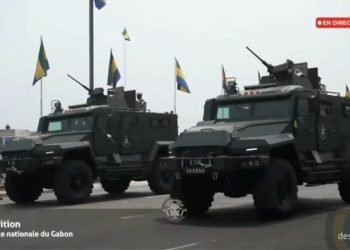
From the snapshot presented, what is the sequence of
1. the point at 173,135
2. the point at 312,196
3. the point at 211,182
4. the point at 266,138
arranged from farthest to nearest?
the point at 173,135, the point at 312,196, the point at 211,182, the point at 266,138

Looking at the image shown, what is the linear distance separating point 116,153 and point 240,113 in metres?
5.23

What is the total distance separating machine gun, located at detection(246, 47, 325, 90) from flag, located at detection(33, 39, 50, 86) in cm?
1595

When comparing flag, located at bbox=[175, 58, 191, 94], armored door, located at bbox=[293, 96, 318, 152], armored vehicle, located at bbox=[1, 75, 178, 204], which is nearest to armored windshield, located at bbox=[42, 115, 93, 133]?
armored vehicle, located at bbox=[1, 75, 178, 204]

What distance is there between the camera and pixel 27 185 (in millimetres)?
15914

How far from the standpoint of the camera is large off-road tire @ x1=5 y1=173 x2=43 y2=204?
618 inches

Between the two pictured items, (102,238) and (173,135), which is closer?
(102,238)

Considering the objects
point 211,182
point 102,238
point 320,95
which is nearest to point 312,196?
point 320,95

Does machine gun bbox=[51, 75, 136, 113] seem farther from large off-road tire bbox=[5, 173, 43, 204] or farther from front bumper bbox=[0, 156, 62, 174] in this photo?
front bumper bbox=[0, 156, 62, 174]

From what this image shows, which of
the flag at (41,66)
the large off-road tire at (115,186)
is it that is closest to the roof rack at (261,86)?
the large off-road tire at (115,186)

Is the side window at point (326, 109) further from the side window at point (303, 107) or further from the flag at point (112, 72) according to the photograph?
the flag at point (112, 72)

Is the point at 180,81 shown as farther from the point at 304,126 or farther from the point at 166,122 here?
the point at 304,126

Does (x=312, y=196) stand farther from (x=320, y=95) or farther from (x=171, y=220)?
(x=171, y=220)

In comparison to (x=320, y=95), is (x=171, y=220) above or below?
below

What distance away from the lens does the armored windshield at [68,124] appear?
16250 mm
